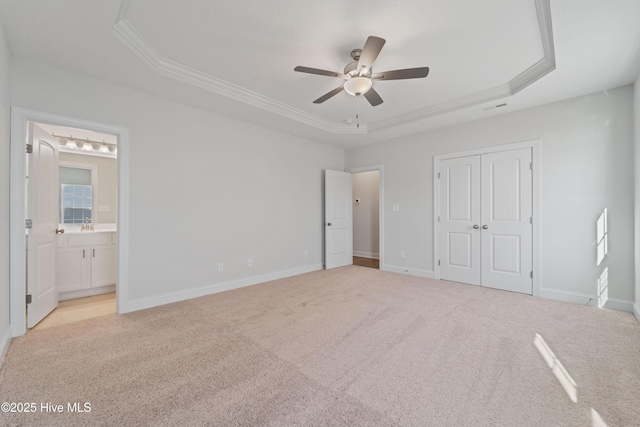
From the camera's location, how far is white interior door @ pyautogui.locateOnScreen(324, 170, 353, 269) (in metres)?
5.45

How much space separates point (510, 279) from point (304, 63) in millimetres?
4068

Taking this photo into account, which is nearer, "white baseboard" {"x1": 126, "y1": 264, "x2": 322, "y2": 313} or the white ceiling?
the white ceiling

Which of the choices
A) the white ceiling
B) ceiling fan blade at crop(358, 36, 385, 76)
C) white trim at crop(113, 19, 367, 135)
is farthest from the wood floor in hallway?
ceiling fan blade at crop(358, 36, 385, 76)

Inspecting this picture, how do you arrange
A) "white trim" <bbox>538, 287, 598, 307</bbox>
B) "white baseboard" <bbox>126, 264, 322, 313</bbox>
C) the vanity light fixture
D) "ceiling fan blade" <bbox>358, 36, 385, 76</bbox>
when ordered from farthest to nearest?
the vanity light fixture
"white trim" <bbox>538, 287, 598, 307</bbox>
"white baseboard" <bbox>126, 264, 322, 313</bbox>
"ceiling fan blade" <bbox>358, 36, 385, 76</bbox>

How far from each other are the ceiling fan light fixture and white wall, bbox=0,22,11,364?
9.19 feet

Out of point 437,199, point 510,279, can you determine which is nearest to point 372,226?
point 437,199

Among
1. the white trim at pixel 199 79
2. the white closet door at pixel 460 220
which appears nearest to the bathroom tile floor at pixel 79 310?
the white trim at pixel 199 79

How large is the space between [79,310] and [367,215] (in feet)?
19.3

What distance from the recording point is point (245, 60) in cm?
277

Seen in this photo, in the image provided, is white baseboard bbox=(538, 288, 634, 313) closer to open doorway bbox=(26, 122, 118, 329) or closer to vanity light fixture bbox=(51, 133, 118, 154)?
open doorway bbox=(26, 122, 118, 329)

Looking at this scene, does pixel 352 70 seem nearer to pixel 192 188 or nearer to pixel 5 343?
pixel 192 188

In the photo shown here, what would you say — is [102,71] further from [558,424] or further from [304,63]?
[558,424]

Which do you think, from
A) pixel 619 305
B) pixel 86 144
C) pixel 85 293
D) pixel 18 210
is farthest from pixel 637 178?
pixel 86 144

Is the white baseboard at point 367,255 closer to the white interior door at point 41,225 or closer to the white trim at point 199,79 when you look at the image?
the white trim at point 199,79
